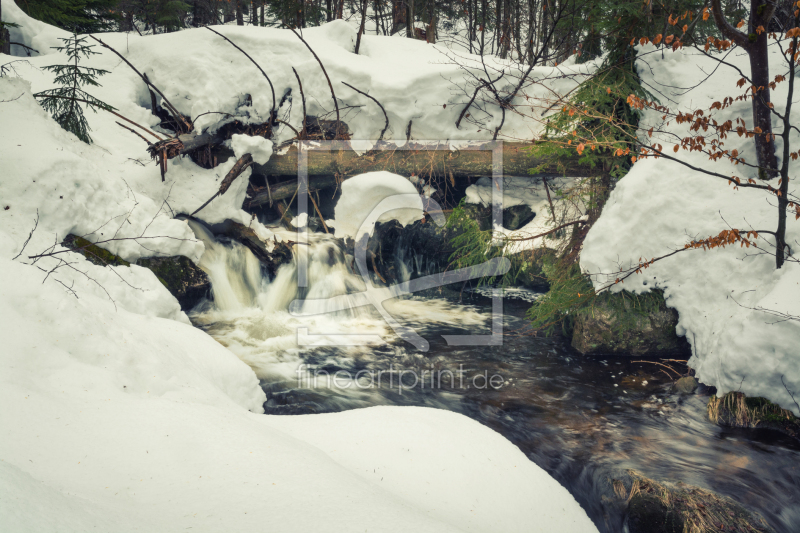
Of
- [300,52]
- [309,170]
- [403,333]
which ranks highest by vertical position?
[300,52]

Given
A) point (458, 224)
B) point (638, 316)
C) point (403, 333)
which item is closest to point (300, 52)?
point (458, 224)

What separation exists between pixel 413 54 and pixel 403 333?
5.66 meters

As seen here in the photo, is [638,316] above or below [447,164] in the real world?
below

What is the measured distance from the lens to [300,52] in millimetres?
7316

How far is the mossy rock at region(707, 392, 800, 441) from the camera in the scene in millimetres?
3432

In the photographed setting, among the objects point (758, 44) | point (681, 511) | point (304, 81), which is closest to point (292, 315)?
point (304, 81)

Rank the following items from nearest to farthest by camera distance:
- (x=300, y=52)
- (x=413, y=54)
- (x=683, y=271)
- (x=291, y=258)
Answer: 1. (x=683, y=271)
2. (x=291, y=258)
3. (x=300, y=52)
4. (x=413, y=54)

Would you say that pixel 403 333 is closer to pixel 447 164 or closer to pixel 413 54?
pixel 447 164

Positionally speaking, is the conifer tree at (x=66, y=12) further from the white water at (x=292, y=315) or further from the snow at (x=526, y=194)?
the snow at (x=526, y=194)

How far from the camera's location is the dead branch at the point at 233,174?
614cm

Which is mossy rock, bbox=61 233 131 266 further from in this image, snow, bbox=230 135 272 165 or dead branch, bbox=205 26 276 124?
dead branch, bbox=205 26 276 124

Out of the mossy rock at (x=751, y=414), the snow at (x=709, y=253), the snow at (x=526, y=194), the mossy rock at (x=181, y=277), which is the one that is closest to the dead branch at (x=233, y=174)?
the mossy rock at (x=181, y=277)

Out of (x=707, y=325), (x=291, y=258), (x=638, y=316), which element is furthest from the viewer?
(x=291, y=258)

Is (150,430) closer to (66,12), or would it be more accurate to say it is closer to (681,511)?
(681,511)
